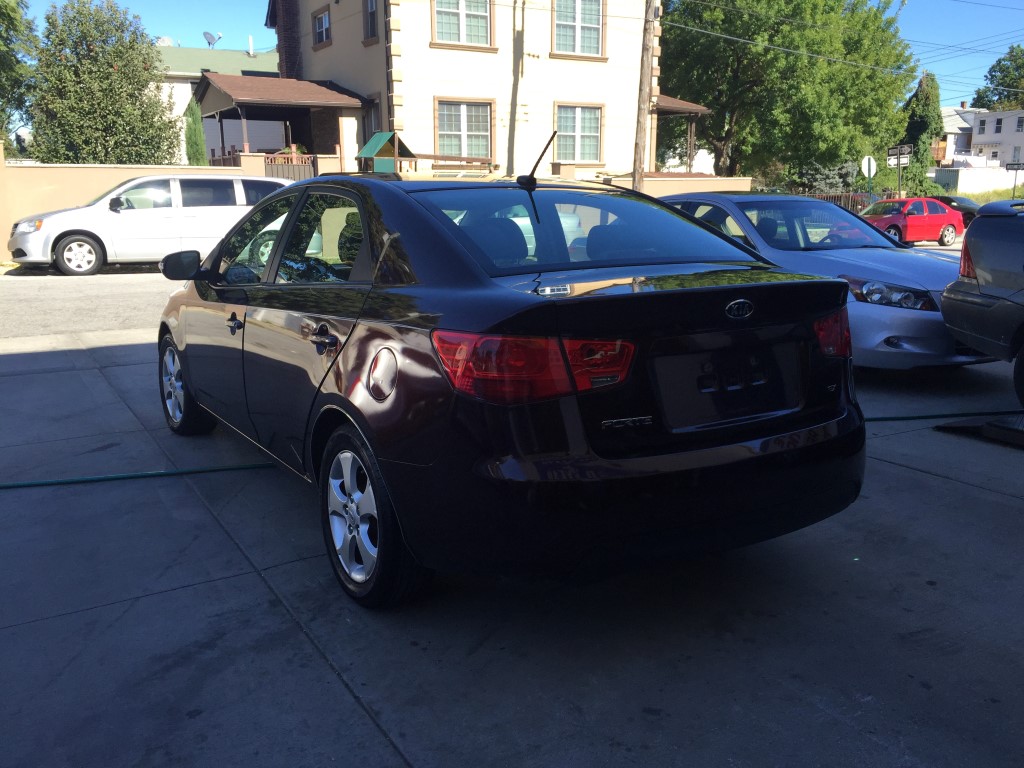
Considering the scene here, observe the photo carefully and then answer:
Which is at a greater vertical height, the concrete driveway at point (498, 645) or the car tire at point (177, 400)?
the car tire at point (177, 400)

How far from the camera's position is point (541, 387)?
108 inches

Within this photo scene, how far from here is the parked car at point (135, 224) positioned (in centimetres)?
1636

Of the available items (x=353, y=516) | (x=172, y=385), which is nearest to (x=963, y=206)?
(x=172, y=385)

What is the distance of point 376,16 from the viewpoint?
1021 inches

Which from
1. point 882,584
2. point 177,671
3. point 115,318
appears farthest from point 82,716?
point 115,318

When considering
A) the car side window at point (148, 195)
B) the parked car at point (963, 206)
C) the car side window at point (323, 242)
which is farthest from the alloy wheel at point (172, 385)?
the parked car at point (963, 206)

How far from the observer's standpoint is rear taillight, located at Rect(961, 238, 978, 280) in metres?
6.30

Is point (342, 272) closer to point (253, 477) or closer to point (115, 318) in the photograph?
point (253, 477)

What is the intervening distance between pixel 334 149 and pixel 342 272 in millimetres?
26205

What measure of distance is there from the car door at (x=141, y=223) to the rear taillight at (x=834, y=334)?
1546cm

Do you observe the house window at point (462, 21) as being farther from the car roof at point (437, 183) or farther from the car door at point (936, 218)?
the car roof at point (437, 183)

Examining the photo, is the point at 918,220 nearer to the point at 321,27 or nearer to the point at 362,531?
the point at 321,27

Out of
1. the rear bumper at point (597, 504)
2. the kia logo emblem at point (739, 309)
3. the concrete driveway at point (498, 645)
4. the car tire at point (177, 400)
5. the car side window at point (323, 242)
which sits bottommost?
the concrete driveway at point (498, 645)

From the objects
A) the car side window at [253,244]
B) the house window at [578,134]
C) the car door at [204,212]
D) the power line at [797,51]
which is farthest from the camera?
the power line at [797,51]
